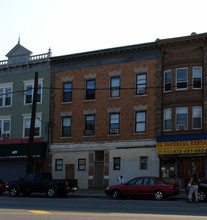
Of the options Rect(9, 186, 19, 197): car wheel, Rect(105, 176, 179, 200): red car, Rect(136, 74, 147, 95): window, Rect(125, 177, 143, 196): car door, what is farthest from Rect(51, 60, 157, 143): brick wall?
Rect(9, 186, 19, 197): car wheel

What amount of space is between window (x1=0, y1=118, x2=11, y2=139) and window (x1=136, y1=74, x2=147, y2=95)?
13.1 m

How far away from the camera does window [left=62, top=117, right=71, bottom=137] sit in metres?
36.8

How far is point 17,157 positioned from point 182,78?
52.5 ft

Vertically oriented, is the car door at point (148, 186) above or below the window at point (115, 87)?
below

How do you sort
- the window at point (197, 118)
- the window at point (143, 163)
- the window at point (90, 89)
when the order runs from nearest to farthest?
the window at point (197, 118)
the window at point (143, 163)
the window at point (90, 89)

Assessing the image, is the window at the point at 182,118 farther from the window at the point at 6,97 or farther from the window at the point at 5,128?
the window at the point at 6,97

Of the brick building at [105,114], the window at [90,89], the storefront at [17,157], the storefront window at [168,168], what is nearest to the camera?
the storefront window at [168,168]

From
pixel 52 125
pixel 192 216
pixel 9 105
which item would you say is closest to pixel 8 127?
pixel 9 105

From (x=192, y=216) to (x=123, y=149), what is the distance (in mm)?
19343

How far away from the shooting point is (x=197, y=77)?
3173 centimetres

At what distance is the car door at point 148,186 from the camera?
24.4 meters

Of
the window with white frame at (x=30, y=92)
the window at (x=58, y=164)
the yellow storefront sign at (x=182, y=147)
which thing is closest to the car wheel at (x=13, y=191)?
the window at (x=58, y=164)

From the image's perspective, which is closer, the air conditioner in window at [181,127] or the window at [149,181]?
the window at [149,181]

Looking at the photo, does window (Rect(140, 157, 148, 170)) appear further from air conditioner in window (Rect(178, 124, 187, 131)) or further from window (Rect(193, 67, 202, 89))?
window (Rect(193, 67, 202, 89))
